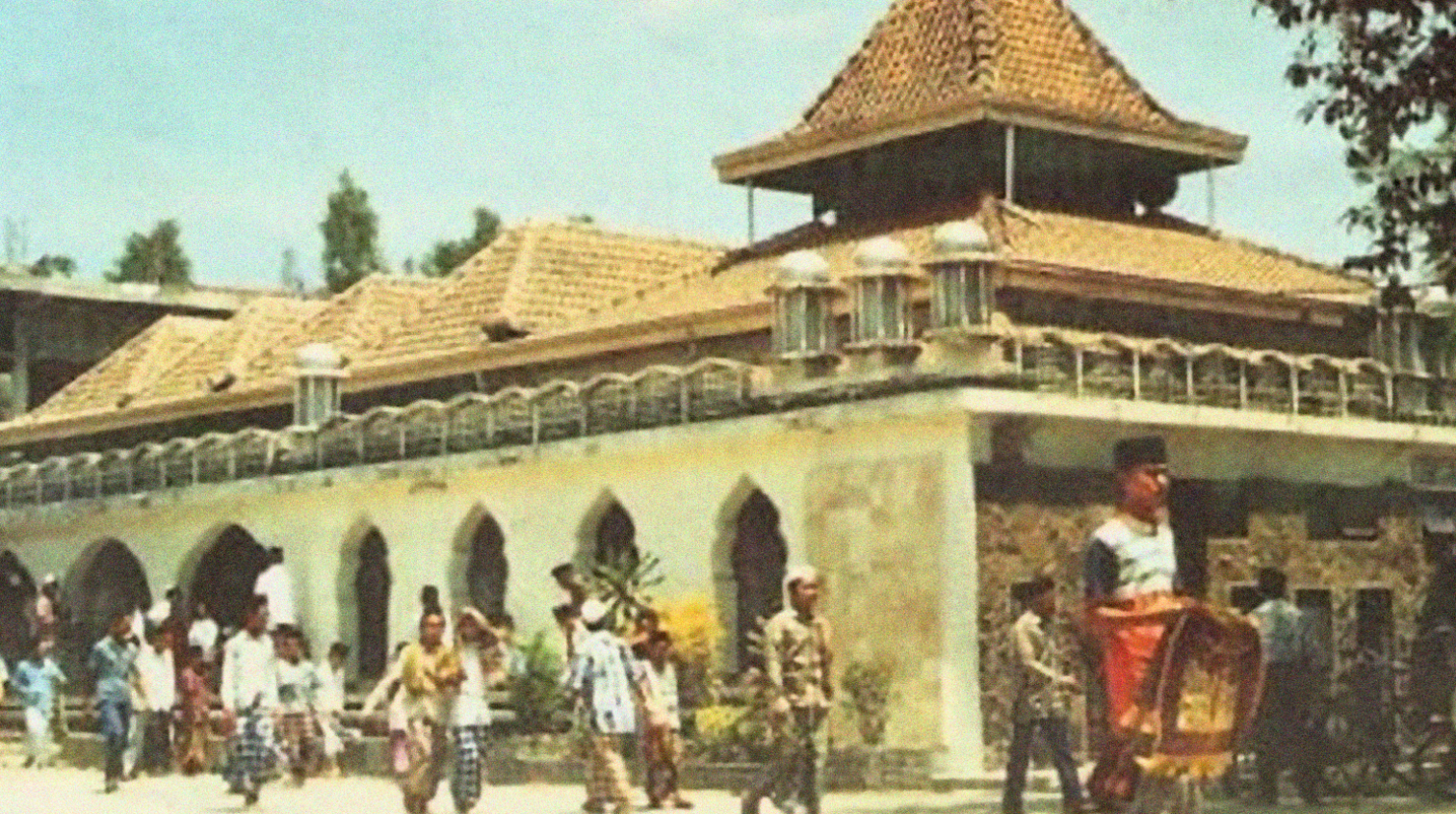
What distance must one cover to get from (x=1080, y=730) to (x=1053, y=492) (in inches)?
81.6

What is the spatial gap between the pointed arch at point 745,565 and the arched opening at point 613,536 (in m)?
1.49

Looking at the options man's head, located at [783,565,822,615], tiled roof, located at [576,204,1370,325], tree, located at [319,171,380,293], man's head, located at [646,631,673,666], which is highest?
tree, located at [319,171,380,293]

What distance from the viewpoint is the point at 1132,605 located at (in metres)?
9.20

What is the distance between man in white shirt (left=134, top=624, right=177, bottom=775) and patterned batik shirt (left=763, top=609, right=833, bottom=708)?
384 inches

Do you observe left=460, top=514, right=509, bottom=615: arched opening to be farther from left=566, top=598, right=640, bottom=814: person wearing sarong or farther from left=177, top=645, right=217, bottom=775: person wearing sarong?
left=566, top=598, right=640, bottom=814: person wearing sarong

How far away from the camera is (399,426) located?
2903 cm

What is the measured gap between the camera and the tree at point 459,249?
182 ft

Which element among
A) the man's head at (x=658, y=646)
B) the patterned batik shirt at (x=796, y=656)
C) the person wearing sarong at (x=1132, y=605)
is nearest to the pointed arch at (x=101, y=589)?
the man's head at (x=658, y=646)

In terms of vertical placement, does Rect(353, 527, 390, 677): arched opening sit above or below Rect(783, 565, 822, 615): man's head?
above

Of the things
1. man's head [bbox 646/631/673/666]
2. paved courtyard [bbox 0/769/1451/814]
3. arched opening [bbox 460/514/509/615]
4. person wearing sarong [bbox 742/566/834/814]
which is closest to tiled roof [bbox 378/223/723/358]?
arched opening [bbox 460/514/509/615]

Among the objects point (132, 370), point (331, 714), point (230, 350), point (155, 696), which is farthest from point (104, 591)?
point (155, 696)

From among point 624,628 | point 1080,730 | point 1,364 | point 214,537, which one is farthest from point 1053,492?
point 1,364

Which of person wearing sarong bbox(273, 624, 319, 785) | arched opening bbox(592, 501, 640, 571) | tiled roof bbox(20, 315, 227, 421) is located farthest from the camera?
tiled roof bbox(20, 315, 227, 421)

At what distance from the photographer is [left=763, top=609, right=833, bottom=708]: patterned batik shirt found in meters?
14.8
